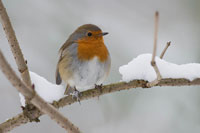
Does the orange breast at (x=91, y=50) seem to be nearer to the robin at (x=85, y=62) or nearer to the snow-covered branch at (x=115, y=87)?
the robin at (x=85, y=62)

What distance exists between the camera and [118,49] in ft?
16.8

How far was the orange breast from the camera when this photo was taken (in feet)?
10.5

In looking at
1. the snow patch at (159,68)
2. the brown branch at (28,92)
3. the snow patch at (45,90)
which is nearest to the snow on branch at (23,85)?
the brown branch at (28,92)

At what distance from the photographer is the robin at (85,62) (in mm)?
3178

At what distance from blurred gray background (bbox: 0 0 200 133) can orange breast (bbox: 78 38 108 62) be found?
5.01 feet

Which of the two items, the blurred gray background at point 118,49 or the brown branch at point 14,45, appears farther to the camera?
the blurred gray background at point 118,49

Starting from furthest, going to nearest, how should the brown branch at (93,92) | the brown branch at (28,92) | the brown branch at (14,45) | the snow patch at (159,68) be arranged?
the snow patch at (159,68)
the brown branch at (93,92)
the brown branch at (14,45)
the brown branch at (28,92)

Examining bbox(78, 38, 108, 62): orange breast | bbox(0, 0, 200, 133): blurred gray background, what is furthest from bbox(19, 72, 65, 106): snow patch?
bbox(0, 0, 200, 133): blurred gray background

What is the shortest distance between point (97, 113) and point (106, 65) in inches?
76.0

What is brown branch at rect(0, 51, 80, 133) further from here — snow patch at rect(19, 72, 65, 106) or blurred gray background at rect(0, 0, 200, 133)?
blurred gray background at rect(0, 0, 200, 133)

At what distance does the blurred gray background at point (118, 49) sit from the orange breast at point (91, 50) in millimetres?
1526

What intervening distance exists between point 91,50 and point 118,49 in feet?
6.39

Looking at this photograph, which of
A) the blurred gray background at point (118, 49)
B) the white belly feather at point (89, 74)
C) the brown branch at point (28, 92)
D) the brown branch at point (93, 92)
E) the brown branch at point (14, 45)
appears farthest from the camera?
the blurred gray background at point (118, 49)

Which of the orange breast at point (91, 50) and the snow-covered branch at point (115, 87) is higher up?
the orange breast at point (91, 50)
